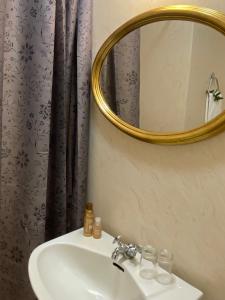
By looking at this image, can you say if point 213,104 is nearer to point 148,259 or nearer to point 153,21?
point 153,21

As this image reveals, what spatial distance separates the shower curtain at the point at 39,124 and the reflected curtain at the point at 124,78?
0.40 ft

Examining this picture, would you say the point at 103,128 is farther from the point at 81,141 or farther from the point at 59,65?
the point at 59,65

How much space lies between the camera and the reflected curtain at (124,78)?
3.86ft

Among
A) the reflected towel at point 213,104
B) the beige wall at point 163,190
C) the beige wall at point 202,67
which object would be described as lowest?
the beige wall at point 163,190

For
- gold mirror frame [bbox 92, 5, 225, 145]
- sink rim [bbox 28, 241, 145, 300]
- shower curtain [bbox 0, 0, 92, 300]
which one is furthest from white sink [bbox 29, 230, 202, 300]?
gold mirror frame [bbox 92, 5, 225, 145]

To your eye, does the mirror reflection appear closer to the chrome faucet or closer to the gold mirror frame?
the gold mirror frame

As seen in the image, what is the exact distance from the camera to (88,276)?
49.5 inches

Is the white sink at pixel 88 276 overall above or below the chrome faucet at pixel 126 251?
below

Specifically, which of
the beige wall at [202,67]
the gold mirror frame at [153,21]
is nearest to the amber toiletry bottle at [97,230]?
the gold mirror frame at [153,21]

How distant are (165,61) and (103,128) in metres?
0.44

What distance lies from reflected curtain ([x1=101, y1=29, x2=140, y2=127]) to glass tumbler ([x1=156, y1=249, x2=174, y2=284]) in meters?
0.53

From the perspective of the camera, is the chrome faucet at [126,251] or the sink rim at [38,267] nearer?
the sink rim at [38,267]

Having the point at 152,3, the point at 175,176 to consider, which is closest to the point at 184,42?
the point at 152,3

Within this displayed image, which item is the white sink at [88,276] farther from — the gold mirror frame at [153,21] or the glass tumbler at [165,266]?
the gold mirror frame at [153,21]
